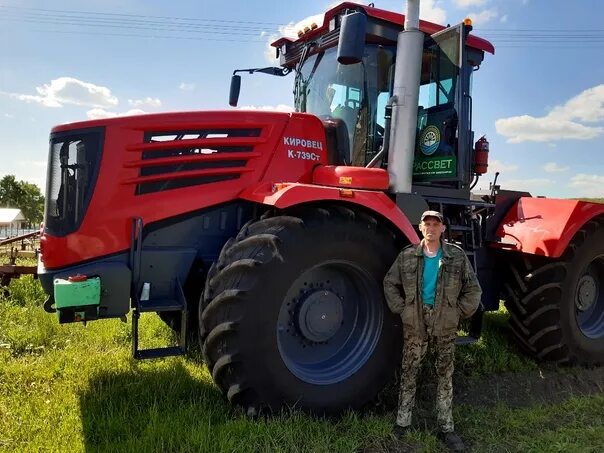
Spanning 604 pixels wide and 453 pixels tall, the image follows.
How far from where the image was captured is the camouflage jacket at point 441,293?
3414 millimetres

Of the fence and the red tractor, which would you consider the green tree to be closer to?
the fence

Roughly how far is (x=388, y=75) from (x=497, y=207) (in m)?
2.13

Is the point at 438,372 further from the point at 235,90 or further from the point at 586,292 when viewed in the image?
the point at 235,90

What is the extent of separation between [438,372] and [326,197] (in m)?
1.42

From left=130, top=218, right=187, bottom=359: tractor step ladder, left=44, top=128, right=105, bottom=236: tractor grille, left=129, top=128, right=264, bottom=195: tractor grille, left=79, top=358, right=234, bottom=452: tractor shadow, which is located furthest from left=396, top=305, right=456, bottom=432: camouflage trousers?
left=44, top=128, right=105, bottom=236: tractor grille

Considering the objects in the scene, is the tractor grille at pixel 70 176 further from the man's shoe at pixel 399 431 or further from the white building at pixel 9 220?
the white building at pixel 9 220

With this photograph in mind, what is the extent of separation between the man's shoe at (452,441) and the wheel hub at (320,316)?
996 millimetres

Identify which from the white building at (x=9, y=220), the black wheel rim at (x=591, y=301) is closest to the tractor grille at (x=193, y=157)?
the black wheel rim at (x=591, y=301)

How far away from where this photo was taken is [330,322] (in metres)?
3.70

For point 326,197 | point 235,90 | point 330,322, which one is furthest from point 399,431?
point 235,90

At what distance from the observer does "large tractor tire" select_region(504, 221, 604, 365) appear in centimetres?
495

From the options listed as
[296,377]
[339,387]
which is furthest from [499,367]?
[296,377]

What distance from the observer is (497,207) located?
5.62m

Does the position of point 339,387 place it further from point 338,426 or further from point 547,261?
point 547,261
